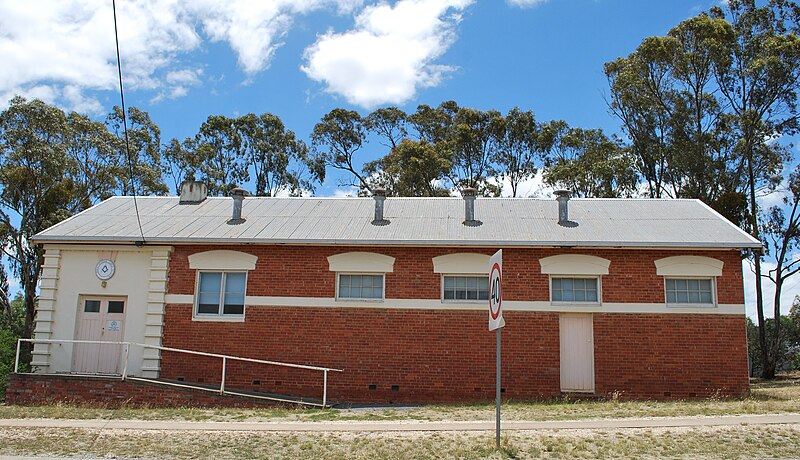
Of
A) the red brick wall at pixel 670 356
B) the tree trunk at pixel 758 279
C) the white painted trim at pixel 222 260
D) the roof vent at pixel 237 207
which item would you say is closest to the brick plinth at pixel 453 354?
the red brick wall at pixel 670 356

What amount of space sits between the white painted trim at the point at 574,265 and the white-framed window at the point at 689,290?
63.0 inches

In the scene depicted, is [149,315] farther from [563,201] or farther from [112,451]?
[563,201]

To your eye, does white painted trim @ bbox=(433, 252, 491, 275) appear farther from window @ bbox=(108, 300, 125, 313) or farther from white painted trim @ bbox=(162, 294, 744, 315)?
window @ bbox=(108, 300, 125, 313)

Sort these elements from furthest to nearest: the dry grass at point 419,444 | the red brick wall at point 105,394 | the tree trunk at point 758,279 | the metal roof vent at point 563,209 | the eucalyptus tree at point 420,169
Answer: the eucalyptus tree at point 420,169
the tree trunk at point 758,279
the metal roof vent at point 563,209
the red brick wall at point 105,394
the dry grass at point 419,444

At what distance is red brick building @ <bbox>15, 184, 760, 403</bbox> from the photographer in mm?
15859

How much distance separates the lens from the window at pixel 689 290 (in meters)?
16.1

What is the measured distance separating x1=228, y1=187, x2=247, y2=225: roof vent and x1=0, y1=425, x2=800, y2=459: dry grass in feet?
26.5

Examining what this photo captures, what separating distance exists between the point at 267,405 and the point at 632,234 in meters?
9.47

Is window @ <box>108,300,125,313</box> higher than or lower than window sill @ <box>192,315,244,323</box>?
higher

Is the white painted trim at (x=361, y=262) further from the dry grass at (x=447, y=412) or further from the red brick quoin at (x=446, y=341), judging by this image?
the dry grass at (x=447, y=412)

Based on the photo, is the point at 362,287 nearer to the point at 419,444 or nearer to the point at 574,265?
the point at 574,265

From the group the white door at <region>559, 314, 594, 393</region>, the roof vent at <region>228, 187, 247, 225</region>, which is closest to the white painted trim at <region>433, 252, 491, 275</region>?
the white door at <region>559, 314, 594, 393</region>

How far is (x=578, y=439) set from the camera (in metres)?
9.75

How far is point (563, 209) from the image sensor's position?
1802cm
